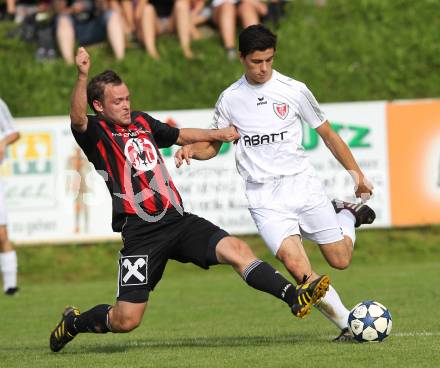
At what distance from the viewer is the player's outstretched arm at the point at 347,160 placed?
26.8 feet

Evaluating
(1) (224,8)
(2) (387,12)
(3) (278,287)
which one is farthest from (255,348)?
(2) (387,12)

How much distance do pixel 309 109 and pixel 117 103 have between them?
1.53 m

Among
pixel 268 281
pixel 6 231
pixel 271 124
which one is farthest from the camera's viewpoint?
pixel 6 231

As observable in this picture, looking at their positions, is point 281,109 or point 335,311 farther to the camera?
point 281,109

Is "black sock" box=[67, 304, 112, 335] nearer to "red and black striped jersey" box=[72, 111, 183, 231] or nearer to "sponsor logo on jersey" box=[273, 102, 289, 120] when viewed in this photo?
"red and black striped jersey" box=[72, 111, 183, 231]

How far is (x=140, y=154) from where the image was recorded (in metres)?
7.83

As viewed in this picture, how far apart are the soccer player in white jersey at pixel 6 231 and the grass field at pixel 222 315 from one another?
249 mm

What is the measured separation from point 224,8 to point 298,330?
35.3 ft

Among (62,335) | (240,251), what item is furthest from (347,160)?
(62,335)

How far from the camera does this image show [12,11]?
64.8 feet

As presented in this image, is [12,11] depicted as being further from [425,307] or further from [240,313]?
[425,307]

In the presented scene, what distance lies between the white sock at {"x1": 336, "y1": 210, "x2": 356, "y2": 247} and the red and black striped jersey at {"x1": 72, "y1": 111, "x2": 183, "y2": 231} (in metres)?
1.58

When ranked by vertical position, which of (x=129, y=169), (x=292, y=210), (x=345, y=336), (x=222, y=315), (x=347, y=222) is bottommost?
(x=222, y=315)

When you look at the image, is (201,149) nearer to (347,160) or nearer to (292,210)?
(292,210)
